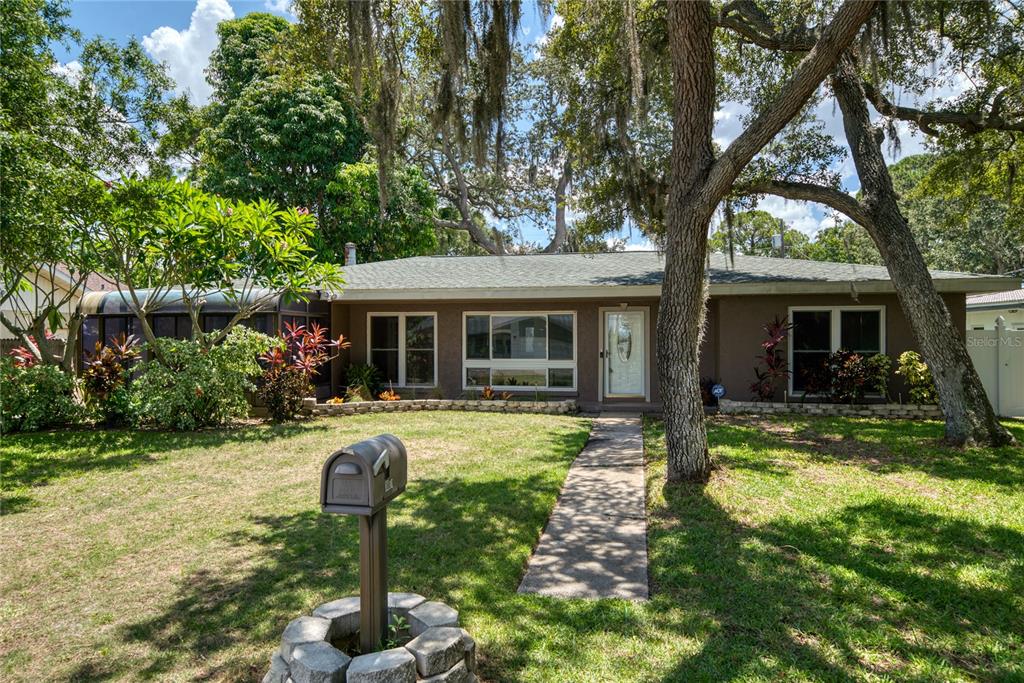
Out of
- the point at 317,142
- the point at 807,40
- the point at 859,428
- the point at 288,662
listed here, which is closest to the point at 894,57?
the point at 807,40

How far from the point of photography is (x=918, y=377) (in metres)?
10.3

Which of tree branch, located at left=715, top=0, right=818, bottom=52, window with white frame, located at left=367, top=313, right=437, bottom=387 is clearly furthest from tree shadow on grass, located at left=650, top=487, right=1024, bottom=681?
window with white frame, located at left=367, top=313, right=437, bottom=387

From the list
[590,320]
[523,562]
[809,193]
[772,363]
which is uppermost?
[809,193]

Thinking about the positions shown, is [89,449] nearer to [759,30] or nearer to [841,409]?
[759,30]

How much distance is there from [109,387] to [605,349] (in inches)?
364

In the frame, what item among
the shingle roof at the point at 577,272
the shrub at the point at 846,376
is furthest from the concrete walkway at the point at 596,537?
the shrub at the point at 846,376

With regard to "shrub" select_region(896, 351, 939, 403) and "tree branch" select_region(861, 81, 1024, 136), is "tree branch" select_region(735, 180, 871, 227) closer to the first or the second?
"tree branch" select_region(861, 81, 1024, 136)

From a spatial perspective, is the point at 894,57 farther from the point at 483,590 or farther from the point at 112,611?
the point at 112,611

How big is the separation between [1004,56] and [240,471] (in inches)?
499

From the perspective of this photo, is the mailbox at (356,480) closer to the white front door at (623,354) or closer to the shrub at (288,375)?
the shrub at (288,375)

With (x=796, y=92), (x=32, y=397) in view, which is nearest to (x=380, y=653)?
(x=796, y=92)

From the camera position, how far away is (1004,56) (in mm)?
9234

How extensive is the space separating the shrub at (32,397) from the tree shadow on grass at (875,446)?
10278 millimetres

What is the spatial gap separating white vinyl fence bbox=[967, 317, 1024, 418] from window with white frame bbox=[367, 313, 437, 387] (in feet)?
35.7
